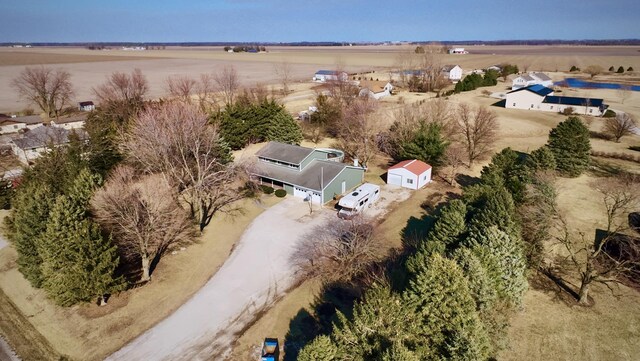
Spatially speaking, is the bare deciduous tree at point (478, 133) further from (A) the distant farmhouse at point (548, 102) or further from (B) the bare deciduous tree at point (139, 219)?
(B) the bare deciduous tree at point (139, 219)

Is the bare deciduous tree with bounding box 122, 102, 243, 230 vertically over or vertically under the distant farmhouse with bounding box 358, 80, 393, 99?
under

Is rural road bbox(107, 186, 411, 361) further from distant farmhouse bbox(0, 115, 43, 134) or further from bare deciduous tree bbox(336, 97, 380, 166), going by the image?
distant farmhouse bbox(0, 115, 43, 134)

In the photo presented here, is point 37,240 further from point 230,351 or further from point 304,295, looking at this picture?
point 304,295

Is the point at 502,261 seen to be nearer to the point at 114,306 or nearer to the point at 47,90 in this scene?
the point at 114,306

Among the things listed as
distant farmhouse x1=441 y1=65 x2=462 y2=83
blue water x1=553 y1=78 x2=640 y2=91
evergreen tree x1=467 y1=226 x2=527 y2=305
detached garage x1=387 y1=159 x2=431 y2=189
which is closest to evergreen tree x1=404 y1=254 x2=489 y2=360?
evergreen tree x1=467 y1=226 x2=527 y2=305

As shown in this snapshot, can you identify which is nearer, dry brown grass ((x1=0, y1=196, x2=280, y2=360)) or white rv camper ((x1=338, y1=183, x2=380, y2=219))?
dry brown grass ((x1=0, y1=196, x2=280, y2=360))

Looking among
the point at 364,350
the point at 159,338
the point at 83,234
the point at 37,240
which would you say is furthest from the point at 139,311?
the point at 364,350
